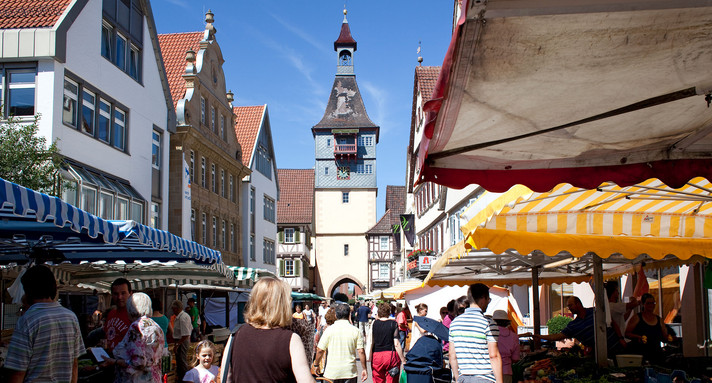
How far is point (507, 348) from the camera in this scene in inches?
363

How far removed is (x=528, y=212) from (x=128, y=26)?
18.9 metres

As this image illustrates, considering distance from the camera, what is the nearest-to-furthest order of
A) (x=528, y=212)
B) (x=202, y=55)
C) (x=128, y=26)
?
(x=528, y=212) → (x=128, y=26) → (x=202, y=55)

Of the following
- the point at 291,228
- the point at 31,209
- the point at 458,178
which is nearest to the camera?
the point at 458,178

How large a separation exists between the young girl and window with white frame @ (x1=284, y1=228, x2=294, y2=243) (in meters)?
57.6

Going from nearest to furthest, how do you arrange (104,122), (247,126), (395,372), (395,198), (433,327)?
(433,327) < (395,372) < (104,122) < (247,126) < (395,198)

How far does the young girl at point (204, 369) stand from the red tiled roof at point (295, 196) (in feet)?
Result: 190

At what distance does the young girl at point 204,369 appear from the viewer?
7.42 m

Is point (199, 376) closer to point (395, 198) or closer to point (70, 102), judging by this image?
point (70, 102)

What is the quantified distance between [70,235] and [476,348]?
4569 mm

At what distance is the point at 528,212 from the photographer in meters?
7.44

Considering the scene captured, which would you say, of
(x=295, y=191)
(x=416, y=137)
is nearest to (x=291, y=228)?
(x=295, y=191)

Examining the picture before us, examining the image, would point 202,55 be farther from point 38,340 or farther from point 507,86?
point 507,86

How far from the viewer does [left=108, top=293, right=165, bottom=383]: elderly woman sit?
6539mm

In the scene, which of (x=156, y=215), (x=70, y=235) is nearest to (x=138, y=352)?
(x=70, y=235)
